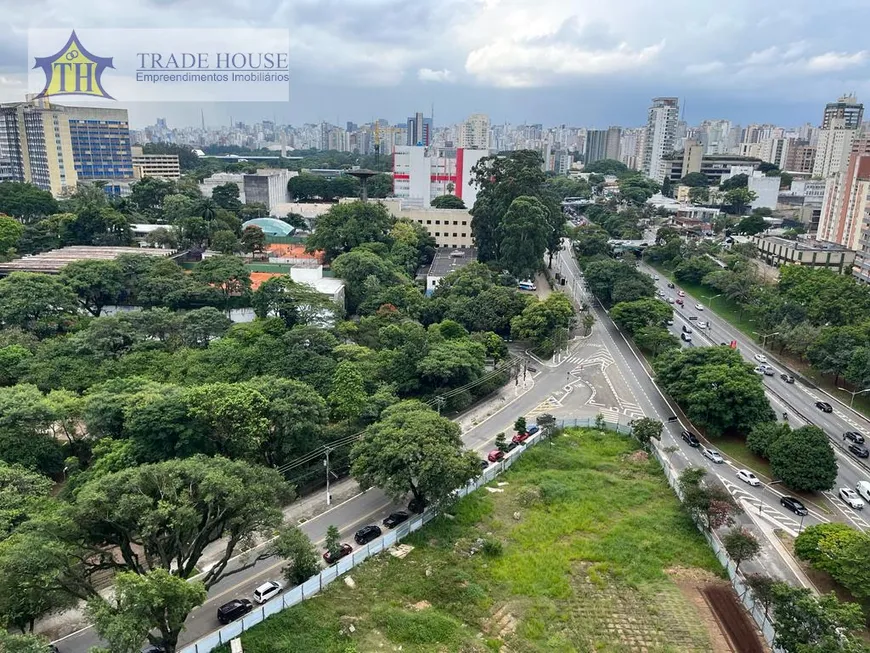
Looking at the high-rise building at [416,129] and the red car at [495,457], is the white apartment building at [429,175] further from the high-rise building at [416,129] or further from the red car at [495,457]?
the high-rise building at [416,129]

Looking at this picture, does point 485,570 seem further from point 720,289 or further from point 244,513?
point 720,289

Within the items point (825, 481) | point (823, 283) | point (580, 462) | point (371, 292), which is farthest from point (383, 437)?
point (823, 283)

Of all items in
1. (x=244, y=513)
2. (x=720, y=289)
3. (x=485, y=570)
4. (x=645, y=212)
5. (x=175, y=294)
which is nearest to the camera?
(x=244, y=513)

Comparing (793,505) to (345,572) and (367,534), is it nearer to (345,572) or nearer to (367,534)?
(367,534)

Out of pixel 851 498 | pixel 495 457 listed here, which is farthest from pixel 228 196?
pixel 851 498

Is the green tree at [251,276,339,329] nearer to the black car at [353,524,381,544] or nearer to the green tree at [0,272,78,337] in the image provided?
the green tree at [0,272,78,337]

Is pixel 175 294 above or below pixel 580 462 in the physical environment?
above
